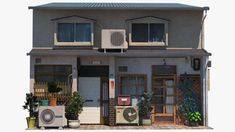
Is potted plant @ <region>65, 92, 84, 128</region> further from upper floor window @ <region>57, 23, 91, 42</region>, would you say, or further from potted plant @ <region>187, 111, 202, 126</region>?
potted plant @ <region>187, 111, 202, 126</region>

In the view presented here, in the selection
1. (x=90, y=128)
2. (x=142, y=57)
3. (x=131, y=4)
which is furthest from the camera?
(x=131, y=4)

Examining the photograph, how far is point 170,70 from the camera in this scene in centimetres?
2934

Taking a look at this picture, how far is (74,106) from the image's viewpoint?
27906 mm

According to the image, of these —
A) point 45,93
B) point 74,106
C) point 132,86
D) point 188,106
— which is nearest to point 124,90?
point 132,86

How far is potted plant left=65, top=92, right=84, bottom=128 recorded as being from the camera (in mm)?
27828

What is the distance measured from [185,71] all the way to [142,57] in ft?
7.85

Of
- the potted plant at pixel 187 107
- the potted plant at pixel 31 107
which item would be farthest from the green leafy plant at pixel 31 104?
the potted plant at pixel 187 107

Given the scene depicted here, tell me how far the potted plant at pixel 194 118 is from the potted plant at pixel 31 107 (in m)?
7.87

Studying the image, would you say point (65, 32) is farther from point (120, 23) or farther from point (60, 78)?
point (120, 23)

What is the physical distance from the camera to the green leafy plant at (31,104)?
28.0m

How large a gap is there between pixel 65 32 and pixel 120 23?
2.93 meters

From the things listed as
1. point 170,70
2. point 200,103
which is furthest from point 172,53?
point 200,103

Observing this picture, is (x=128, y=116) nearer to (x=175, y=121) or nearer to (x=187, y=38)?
(x=175, y=121)

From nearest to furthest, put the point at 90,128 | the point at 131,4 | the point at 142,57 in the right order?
the point at 90,128 → the point at 142,57 → the point at 131,4
